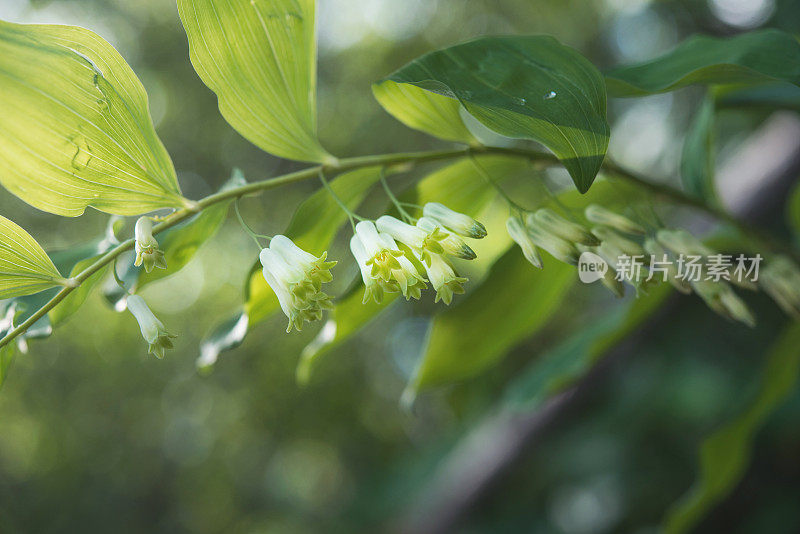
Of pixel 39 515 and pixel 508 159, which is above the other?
pixel 508 159

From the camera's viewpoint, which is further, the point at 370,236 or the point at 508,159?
the point at 508,159

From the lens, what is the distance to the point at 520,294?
2.71 feet

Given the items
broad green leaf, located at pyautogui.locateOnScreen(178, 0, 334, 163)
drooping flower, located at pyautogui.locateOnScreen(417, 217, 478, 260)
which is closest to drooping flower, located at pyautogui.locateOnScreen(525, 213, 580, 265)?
drooping flower, located at pyautogui.locateOnScreen(417, 217, 478, 260)

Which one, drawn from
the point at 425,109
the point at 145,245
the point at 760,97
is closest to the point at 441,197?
the point at 425,109

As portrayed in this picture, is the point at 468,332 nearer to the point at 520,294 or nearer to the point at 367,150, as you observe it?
the point at 520,294

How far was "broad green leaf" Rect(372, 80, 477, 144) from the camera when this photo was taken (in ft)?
1.86

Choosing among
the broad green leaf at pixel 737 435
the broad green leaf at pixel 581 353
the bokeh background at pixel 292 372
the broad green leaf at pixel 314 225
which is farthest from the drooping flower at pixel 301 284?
the bokeh background at pixel 292 372

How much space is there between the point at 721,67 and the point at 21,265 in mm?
584

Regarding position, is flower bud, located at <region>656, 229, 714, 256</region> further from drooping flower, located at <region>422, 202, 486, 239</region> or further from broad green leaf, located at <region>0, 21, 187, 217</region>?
broad green leaf, located at <region>0, 21, 187, 217</region>

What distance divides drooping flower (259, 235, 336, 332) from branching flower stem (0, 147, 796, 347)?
8 cm

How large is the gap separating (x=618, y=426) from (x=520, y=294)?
1.85m

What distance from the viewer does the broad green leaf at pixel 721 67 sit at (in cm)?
52

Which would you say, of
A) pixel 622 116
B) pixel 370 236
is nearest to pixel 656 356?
pixel 622 116

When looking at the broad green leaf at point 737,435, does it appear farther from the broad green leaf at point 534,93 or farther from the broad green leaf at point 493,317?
the broad green leaf at point 534,93
